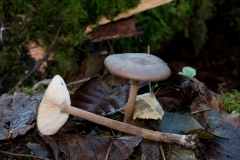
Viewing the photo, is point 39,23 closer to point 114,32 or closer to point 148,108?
point 114,32

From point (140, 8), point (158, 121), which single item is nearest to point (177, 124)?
point (158, 121)

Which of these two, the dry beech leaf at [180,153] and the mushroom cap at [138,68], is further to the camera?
the dry beech leaf at [180,153]

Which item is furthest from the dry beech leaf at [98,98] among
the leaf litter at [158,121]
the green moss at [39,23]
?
the green moss at [39,23]

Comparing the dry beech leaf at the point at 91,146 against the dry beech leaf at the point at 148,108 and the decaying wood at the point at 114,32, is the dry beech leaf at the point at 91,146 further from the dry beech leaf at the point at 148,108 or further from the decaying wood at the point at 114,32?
the decaying wood at the point at 114,32

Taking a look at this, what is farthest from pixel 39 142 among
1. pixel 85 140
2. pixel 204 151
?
pixel 204 151

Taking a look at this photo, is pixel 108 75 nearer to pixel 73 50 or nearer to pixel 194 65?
pixel 73 50

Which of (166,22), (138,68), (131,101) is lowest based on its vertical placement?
(166,22)

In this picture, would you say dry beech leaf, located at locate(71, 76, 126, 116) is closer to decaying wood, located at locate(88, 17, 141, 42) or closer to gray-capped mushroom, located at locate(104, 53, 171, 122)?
gray-capped mushroom, located at locate(104, 53, 171, 122)
